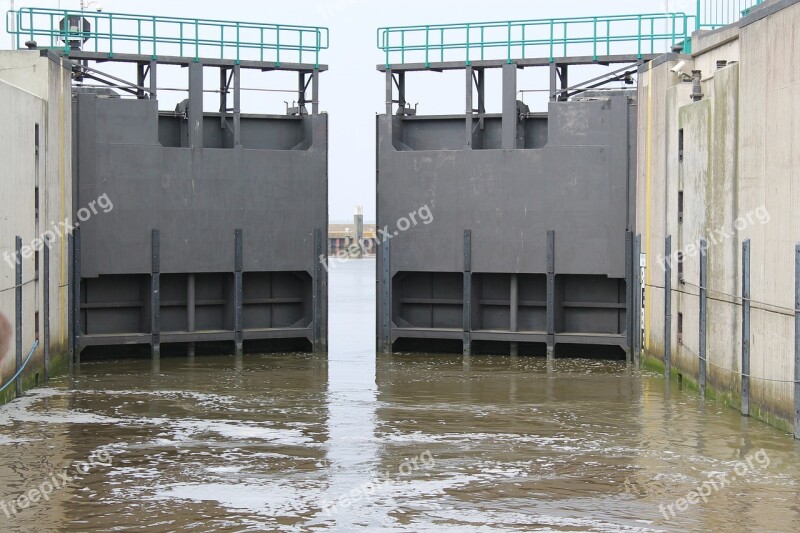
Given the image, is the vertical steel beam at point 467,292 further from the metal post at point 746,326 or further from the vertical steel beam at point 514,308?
the metal post at point 746,326

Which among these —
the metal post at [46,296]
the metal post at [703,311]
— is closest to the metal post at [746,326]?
the metal post at [703,311]

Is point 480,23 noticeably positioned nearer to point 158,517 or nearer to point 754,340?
point 754,340

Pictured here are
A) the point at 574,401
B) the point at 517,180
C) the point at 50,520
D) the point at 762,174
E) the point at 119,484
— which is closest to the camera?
the point at 50,520

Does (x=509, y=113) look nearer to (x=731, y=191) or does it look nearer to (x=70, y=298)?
(x=731, y=191)

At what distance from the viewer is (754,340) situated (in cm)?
1830

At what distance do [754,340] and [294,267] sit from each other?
13276 mm

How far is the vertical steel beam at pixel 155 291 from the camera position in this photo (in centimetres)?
2748

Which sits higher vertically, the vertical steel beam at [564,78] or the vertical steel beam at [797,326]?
the vertical steel beam at [564,78]

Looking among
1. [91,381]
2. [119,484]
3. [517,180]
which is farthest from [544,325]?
[119,484]

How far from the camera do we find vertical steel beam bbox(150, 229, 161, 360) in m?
27.5

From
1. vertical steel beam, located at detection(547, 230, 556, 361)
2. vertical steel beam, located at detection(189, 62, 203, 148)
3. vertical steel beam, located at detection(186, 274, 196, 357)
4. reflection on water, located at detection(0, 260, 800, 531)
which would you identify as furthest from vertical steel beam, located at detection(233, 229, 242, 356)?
vertical steel beam, located at detection(547, 230, 556, 361)

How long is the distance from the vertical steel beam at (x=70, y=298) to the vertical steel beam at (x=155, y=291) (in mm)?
1764

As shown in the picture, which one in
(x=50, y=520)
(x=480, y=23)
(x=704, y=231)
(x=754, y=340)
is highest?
(x=480, y=23)

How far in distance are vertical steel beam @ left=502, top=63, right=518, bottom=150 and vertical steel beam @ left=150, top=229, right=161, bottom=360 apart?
8.07 metres
